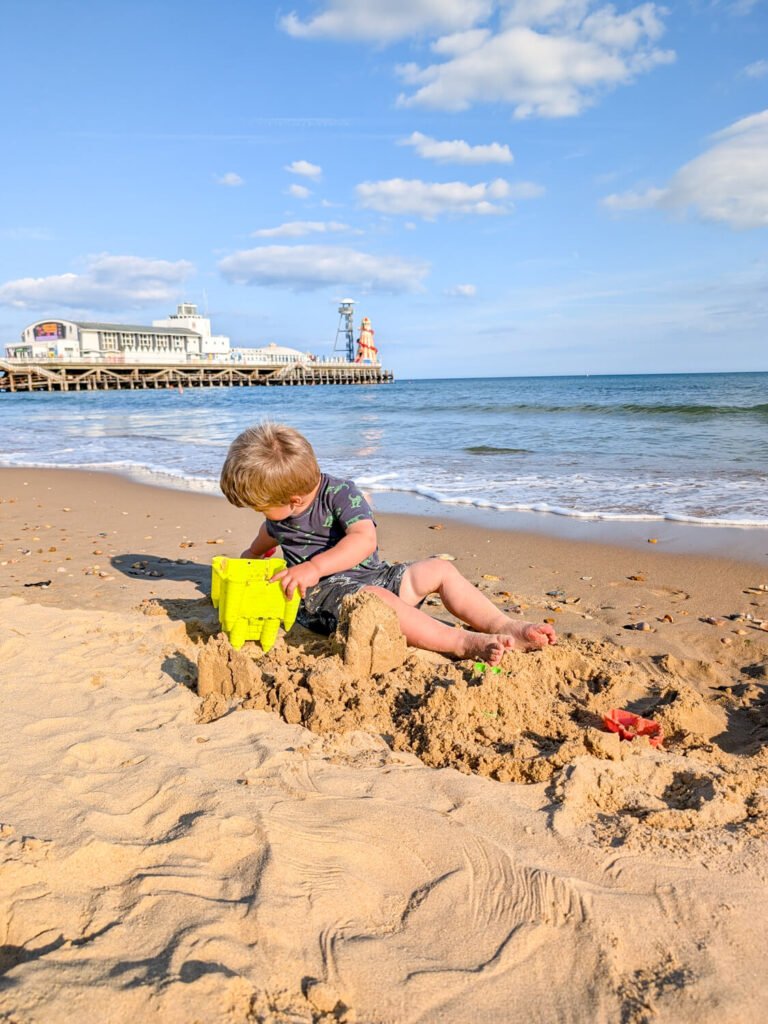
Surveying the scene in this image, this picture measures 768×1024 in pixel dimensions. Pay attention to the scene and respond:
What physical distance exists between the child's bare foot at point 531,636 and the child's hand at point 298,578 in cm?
91

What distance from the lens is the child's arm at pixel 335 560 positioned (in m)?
3.06

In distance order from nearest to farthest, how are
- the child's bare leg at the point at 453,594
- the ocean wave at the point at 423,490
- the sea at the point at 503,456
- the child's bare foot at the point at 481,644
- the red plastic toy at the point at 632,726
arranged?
1. the red plastic toy at the point at 632,726
2. the child's bare foot at the point at 481,644
3. the child's bare leg at the point at 453,594
4. the ocean wave at the point at 423,490
5. the sea at the point at 503,456

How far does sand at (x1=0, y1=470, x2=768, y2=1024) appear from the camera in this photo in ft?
4.39

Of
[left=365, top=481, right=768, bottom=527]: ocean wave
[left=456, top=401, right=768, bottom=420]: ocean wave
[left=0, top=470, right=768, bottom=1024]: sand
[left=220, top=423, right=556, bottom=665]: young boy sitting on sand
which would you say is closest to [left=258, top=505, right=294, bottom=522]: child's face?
[left=220, top=423, right=556, bottom=665]: young boy sitting on sand

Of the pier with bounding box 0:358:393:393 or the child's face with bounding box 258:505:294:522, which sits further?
the pier with bounding box 0:358:393:393

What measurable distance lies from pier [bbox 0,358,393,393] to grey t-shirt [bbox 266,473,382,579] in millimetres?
45263

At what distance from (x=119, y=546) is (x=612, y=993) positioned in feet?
16.2

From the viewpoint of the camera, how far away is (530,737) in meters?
2.36

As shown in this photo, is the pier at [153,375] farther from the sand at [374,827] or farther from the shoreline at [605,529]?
the sand at [374,827]

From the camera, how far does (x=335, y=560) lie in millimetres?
3248

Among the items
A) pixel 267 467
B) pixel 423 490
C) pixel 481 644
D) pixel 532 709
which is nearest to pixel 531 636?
pixel 481 644

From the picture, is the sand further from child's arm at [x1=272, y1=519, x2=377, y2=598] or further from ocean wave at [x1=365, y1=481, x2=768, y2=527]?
ocean wave at [x1=365, y1=481, x2=768, y2=527]

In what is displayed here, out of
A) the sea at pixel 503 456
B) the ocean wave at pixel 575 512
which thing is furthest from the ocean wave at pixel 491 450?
the ocean wave at pixel 575 512

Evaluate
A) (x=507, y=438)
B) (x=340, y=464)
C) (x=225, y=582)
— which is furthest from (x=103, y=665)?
(x=507, y=438)
